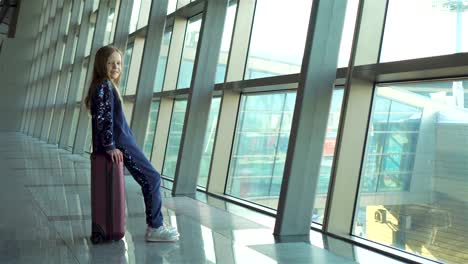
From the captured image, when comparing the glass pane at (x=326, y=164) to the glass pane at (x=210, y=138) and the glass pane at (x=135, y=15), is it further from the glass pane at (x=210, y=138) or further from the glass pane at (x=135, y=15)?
the glass pane at (x=135, y=15)

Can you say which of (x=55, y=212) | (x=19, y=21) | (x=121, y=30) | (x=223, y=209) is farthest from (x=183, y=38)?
(x=19, y=21)

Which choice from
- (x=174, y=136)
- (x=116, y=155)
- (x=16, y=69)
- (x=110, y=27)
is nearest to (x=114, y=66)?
(x=116, y=155)

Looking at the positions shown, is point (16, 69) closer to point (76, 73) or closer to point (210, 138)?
point (76, 73)

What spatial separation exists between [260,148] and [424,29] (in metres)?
2.72

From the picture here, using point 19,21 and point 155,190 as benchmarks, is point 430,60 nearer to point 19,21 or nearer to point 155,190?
point 155,190

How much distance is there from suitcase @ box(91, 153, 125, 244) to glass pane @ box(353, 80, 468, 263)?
2065 mm

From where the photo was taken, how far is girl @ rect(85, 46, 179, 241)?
322 cm

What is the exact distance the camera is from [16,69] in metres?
25.8

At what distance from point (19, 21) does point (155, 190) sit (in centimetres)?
2628

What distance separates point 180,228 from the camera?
391cm

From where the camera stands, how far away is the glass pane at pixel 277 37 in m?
5.55

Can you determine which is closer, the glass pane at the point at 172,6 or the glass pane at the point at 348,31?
the glass pane at the point at 348,31

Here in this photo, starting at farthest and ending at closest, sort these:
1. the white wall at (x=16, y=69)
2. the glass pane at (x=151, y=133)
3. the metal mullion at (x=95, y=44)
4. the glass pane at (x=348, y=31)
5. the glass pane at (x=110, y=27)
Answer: the white wall at (x=16, y=69)
the glass pane at (x=110, y=27)
the metal mullion at (x=95, y=44)
the glass pane at (x=151, y=133)
the glass pane at (x=348, y=31)

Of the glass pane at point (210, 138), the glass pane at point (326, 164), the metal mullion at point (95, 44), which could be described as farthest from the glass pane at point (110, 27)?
the glass pane at point (326, 164)
